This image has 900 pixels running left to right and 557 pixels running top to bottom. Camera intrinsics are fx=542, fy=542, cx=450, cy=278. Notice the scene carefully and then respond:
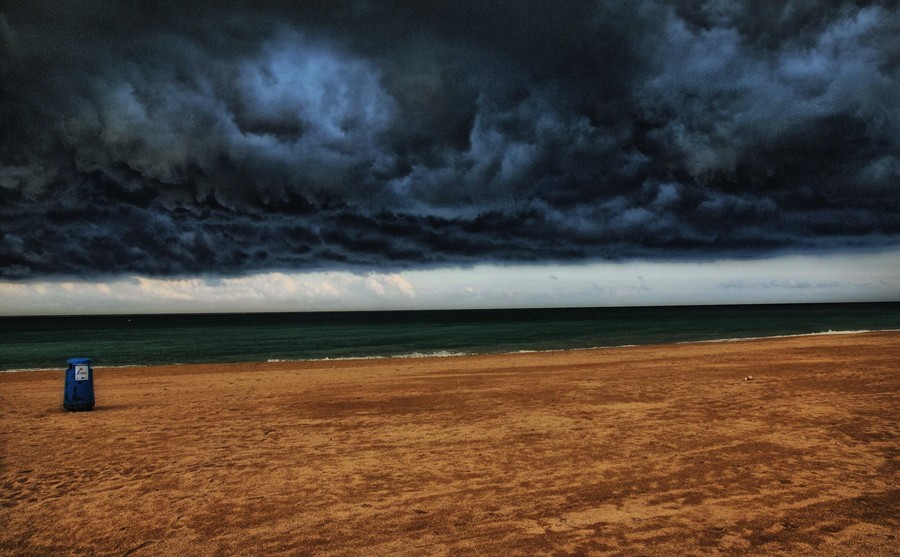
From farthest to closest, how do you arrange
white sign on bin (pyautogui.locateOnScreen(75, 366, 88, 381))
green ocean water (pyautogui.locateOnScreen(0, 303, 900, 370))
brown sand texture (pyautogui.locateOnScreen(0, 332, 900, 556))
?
green ocean water (pyautogui.locateOnScreen(0, 303, 900, 370)) → white sign on bin (pyautogui.locateOnScreen(75, 366, 88, 381)) → brown sand texture (pyautogui.locateOnScreen(0, 332, 900, 556))

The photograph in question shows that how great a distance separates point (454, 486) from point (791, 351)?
24.2 m

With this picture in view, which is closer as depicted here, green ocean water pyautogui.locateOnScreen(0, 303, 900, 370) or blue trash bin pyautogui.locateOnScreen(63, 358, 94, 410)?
blue trash bin pyautogui.locateOnScreen(63, 358, 94, 410)

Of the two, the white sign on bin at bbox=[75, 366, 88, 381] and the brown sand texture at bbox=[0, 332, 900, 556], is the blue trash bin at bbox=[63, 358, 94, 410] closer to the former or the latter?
the white sign on bin at bbox=[75, 366, 88, 381]

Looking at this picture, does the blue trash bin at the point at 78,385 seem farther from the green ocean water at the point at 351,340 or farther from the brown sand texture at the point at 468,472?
the green ocean water at the point at 351,340

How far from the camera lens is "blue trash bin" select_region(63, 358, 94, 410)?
45.4 ft

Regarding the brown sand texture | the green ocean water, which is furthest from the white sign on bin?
the green ocean water

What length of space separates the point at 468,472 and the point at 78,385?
1143 centimetres

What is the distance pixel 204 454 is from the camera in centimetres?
953

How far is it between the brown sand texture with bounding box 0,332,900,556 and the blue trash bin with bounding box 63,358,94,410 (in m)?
0.33

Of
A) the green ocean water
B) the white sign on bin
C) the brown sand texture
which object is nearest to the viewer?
the brown sand texture

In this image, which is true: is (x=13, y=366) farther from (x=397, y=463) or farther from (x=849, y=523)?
(x=849, y=523)

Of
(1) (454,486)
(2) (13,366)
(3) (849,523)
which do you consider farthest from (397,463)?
(2) (13,366)

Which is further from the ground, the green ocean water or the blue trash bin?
the blue trash bin

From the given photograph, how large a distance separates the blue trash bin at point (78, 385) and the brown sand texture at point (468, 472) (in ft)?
1.07
